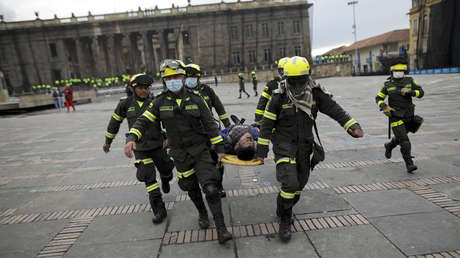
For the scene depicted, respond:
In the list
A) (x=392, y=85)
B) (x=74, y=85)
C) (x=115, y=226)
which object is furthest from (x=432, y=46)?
(x=74, y=85)

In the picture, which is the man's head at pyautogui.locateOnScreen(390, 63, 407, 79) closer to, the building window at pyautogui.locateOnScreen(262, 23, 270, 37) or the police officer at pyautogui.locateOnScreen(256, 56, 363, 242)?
the police officer at pyautogui.locateOnScreen(256, 56, 363, 242)

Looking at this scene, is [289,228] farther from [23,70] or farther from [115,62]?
[23,70]

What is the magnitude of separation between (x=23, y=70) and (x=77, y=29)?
496 inches

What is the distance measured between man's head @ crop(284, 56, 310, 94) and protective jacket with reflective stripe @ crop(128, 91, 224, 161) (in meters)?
1.01

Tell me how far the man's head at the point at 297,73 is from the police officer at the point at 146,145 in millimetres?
1895

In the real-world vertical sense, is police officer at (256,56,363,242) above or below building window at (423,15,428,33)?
below

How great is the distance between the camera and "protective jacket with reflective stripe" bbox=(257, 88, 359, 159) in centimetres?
319

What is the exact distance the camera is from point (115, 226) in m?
3.70

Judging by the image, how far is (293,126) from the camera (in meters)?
3.21

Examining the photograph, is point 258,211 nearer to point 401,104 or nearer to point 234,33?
point 401,104

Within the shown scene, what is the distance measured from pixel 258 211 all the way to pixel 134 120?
2.16 meters

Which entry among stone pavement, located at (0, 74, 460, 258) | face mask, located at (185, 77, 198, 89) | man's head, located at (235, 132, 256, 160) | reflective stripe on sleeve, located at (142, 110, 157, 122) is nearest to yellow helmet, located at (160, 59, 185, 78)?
reflective stripe on sleeve, located at (142, 110, 157, 122)

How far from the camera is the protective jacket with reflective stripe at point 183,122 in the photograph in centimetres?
334

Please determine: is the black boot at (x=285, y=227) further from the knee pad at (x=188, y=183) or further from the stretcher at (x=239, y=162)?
the knee pad at (x=188, y=183)
